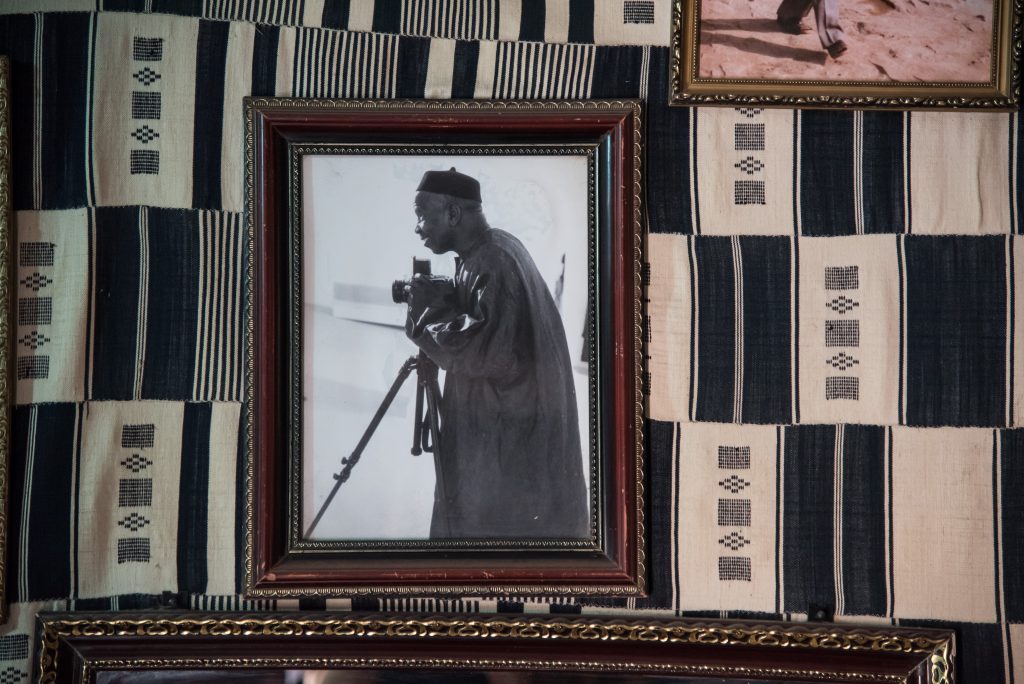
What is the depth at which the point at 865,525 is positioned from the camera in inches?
47.8

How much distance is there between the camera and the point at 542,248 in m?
1.23

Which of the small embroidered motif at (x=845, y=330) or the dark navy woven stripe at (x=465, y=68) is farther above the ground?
the dark navy woven stripe at (x=465, y=68)

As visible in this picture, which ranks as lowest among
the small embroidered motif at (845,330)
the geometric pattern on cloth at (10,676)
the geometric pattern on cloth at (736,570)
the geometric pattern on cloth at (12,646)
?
the geometric pattern on cloth at (10,676)

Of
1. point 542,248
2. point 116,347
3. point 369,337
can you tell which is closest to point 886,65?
point 542,248

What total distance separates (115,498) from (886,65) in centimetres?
123

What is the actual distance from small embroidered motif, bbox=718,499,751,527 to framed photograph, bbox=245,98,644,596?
0.38 feet

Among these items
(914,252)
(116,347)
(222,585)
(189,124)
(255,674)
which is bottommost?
(255,674)

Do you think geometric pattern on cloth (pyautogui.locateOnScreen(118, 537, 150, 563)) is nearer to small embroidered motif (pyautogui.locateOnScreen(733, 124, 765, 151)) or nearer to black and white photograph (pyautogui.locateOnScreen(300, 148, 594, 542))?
black and white photograph (pyautogui.locateOnScreen(300, 148, 594, 542))

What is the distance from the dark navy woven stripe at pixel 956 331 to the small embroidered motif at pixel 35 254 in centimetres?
120

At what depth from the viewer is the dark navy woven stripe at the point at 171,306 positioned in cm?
122

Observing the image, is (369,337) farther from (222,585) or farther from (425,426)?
(222,585)

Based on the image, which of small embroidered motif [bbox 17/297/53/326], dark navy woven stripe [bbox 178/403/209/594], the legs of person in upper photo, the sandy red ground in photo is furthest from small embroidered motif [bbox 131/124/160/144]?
the legs of person in upper photo

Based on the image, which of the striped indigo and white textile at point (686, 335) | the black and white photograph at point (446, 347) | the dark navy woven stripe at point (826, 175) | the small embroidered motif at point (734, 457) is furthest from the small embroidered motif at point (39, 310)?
the dark navy woven stripe at point (826, 175)

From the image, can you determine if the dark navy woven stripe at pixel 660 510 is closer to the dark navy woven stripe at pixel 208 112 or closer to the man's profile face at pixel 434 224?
the man's profile face at pixel 434 224
